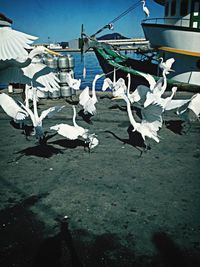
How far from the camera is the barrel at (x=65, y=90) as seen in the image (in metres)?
11.8

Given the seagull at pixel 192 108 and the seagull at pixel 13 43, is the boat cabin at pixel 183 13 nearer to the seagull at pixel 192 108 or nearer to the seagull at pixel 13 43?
the seagull at pixel 192 108

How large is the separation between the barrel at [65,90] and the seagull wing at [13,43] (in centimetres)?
828

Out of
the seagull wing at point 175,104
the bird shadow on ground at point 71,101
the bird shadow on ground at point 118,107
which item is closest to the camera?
the seagull wing at point 175,104

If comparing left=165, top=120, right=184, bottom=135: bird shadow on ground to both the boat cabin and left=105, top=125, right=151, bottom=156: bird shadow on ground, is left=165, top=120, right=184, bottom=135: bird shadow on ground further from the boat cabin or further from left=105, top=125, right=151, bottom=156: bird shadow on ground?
the boat cabin

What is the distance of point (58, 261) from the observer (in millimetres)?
2990

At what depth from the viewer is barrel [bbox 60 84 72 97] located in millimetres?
11836

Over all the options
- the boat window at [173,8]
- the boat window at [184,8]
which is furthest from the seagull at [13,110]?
the boat window at [173,8]

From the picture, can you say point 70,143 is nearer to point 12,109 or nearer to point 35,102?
point 35,102

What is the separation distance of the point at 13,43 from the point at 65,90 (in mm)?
8424

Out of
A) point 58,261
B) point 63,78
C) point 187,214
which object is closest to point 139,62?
point 63,78

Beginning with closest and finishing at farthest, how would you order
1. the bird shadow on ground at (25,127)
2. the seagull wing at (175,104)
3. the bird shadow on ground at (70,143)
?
the bird shadow on ground at (70,143)
the seagull wing at (175,104)
the bird shadow on ground at (25,127)

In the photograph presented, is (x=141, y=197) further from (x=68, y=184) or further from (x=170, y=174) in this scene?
(x=68, y=184)

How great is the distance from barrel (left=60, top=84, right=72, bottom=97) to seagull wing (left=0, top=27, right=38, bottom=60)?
8276 millimetres

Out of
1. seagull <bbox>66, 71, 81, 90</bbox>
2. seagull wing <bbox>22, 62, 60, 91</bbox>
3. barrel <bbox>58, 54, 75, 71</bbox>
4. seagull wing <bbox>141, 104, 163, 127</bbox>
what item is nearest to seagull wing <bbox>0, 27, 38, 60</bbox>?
seagull wing <bbox>22, 62, 60, 91</bbox>
